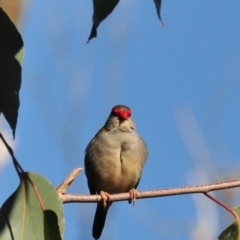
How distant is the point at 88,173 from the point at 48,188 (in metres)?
2.39

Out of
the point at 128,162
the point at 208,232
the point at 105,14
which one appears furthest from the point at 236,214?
the point at 208,232

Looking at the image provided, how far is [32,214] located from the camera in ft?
7.55

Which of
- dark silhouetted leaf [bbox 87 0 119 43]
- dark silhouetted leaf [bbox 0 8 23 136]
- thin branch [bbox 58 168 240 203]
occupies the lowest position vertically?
thin branch [bbox 58 168 240 203]

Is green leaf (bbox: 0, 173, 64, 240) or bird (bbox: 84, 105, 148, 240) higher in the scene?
green leaf (bbox: 0, 173, 64, 240)

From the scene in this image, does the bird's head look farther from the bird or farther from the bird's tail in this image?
the bird's tail

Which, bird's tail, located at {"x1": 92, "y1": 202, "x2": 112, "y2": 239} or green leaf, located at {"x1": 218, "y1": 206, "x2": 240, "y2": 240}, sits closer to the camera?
green leaf, located at {"x1": 218, "y1": 206, "x2": 240, "y2": 240}

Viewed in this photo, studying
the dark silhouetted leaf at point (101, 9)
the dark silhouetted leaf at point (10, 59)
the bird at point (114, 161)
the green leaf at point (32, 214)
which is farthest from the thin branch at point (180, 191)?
the bird at point (114, 161)

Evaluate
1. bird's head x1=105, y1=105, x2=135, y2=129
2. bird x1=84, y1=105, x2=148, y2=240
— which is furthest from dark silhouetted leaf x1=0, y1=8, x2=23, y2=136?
bird's head x1=105, y1=105, x2=135, y2=129

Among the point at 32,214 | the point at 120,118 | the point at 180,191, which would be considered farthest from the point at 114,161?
the point at 32,214

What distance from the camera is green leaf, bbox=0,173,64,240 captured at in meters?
2.21

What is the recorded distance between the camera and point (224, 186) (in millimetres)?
2605

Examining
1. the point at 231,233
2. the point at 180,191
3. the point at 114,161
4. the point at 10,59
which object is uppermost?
the point at 10,59

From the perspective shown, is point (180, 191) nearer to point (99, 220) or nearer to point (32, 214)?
point (32, 214)

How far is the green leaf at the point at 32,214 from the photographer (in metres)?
2.21
